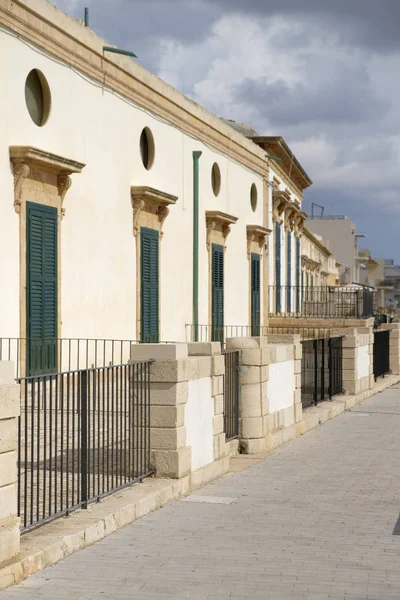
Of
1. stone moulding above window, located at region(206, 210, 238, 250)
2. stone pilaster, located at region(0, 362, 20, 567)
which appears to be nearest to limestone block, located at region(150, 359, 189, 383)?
stone pilaster, located at region(0, 362, 20, 567)

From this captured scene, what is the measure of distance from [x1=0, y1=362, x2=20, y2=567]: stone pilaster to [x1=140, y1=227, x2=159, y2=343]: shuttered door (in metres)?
15.1

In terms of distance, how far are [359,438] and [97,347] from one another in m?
5.45

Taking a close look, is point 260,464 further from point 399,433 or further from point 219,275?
point 219,275

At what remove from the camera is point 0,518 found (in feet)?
22.6

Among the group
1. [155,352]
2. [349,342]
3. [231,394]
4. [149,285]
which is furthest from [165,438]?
[349,342]

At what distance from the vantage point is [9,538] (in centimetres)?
696

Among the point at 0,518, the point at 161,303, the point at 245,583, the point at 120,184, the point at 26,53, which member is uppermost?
the point at 26,53

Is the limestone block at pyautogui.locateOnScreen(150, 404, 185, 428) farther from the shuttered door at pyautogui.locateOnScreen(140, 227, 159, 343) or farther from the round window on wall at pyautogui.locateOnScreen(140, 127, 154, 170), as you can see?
the round window on wall at pyautogui.locateOnScreen(140, 127, 154, 170)

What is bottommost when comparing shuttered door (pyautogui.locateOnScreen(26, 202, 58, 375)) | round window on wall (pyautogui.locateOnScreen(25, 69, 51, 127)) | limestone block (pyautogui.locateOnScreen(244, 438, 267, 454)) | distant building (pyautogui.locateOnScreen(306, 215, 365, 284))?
limestone block (pyautogui.locateOnScreen(244, 438, 267, 454))

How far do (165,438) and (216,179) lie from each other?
18.4 meters

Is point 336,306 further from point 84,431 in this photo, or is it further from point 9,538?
point 9,538

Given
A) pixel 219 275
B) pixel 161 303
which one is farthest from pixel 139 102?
pixel 219 275

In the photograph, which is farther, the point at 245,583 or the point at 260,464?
the point at 260,464

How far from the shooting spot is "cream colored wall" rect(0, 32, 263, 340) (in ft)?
53.6
